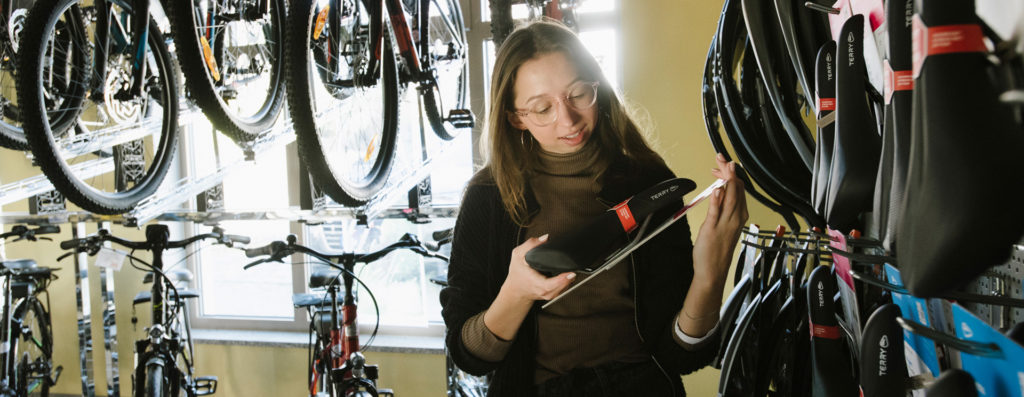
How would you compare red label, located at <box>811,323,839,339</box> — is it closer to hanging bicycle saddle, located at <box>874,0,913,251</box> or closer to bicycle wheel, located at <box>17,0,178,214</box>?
hanging bicycle saddle, located at <box>874,0,913,251</box>

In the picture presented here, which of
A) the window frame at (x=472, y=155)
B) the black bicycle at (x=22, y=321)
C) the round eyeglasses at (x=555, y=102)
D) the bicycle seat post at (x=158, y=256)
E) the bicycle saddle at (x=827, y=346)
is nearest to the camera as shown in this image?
the bicycle saddle at (x=827, y=346)

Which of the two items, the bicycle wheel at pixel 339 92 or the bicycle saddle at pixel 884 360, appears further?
the bicycle wheel at pixel 339 92

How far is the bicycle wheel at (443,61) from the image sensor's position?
2.27 m

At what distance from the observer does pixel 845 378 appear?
71cm

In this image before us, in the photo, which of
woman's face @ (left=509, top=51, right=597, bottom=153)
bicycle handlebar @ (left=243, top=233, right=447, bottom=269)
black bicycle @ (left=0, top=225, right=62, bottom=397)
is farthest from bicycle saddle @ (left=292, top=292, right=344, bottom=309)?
woman's face @ (left=509, top=51, right=597, bottom=153)

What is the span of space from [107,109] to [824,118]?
2139 mm

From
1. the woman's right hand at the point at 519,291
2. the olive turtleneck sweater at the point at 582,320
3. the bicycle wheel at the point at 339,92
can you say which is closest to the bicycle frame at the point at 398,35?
the bicycle wheel at the point at 339,92

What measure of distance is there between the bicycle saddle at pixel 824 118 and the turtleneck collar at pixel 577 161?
20.5 inches

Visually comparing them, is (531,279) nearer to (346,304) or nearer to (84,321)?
(346,304)

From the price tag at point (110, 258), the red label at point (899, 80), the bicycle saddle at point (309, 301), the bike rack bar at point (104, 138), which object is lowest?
the bicycle saddle at point (309, 301)

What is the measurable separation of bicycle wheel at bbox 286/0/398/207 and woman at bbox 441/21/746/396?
580 mm

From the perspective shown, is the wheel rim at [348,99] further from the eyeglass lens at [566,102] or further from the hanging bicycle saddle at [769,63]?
the hanging bicycle saddle at [769,63]

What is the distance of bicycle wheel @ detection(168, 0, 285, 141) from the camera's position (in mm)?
1449

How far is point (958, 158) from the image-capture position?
0.28 metres
